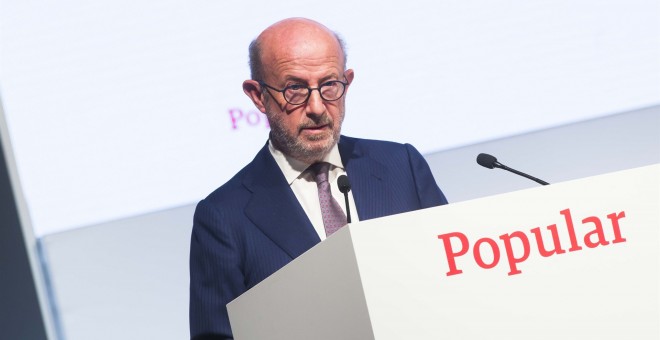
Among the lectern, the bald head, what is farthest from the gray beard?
the lectern

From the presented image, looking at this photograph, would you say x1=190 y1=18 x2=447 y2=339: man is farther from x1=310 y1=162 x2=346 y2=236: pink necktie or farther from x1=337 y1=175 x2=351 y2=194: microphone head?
x1=337 y1=175 x2=351 y2=194: microphone head

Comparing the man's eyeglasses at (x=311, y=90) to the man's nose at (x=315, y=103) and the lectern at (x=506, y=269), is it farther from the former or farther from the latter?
the lectern at (x=506, y=269)

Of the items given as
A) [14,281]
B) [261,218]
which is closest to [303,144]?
[261,218]

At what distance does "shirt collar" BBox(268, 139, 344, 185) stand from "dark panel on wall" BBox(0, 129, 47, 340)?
4.29 feet

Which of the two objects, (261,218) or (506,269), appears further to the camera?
(261,218)

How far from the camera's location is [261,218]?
2434 mm

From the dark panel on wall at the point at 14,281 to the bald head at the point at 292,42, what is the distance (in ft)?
4.21

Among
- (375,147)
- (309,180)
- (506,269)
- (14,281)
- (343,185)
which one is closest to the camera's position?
(506,269)

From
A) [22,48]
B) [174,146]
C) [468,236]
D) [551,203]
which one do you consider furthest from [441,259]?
[22,48]

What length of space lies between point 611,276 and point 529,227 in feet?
0.50

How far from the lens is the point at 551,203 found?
1.64 m

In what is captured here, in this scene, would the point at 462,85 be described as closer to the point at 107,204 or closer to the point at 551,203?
the point at 107,204

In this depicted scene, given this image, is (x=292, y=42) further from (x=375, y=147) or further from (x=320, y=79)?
(x=375, y=147)

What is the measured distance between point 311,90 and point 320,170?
0.20 meters
